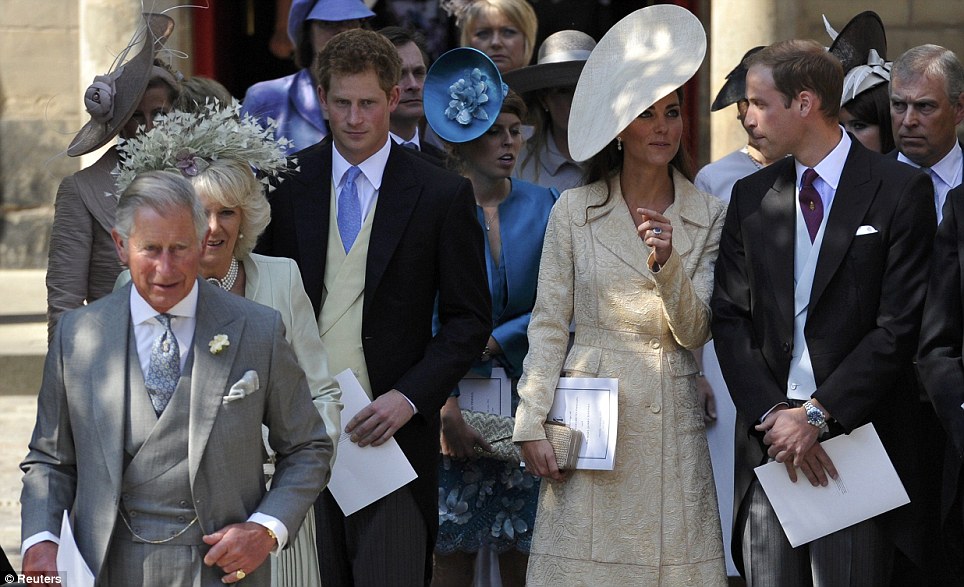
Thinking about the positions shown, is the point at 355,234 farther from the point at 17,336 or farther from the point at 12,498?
the point at 17,336

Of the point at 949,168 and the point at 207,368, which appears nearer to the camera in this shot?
the point at 207,368

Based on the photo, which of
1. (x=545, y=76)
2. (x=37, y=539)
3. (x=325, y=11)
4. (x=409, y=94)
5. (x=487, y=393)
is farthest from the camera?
(x=325, y=11)

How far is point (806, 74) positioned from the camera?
14.6 feet

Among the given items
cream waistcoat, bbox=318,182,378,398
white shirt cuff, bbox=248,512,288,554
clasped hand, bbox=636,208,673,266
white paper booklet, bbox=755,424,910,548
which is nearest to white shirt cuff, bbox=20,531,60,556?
white shirt cuff, bbox=248,512,288,554

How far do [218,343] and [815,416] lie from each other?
1.78 metres

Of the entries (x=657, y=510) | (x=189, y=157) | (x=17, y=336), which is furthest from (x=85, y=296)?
(x=17, y=336)

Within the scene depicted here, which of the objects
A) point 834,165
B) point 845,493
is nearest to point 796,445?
point 845,493

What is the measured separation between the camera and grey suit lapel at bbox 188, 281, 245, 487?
3.37 metres

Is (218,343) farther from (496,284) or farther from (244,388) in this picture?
(496,284)

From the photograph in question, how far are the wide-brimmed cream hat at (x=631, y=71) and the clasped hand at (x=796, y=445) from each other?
96 centimetres

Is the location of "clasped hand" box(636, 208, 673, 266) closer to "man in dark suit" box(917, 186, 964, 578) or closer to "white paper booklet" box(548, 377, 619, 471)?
"white paper booklet" box(548, 377, 619, 471)

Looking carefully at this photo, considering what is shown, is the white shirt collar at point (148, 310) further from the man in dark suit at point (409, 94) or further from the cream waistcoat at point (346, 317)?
the man in dark suit at point (409, 94)

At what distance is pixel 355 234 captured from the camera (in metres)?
4.60

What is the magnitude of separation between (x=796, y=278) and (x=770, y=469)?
573 mm
